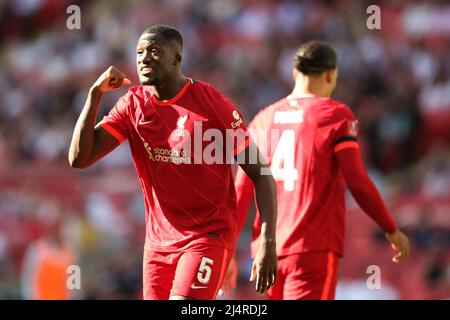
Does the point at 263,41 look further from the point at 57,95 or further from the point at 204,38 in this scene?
the point at 57,95

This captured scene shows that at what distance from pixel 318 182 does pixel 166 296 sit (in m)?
1.57

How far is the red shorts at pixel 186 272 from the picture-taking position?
524 cm

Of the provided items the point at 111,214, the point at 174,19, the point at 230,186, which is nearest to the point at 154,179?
the point at 230,186

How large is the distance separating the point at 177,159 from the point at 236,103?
30.2 feet

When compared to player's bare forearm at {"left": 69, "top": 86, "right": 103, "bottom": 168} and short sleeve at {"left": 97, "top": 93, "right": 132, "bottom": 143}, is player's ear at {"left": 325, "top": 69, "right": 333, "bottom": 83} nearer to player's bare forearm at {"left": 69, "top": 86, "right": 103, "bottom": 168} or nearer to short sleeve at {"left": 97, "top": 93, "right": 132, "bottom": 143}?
short sleeve at {"left": 97, "top": 93, "right": 132, "bottom": 143}

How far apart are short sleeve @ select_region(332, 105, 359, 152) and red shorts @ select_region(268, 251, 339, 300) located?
28.7 inches

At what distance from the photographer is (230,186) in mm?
5566

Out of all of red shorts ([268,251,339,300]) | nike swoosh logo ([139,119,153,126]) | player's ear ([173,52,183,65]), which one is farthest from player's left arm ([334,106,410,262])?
nike swoosh logo ([139,119,153,126])

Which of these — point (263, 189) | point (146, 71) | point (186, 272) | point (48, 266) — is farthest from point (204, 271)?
point (48, 266)

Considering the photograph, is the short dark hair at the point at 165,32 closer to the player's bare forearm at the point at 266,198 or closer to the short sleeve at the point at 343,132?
the player's bare forearm at the point at 266,198

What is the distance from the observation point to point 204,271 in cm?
529

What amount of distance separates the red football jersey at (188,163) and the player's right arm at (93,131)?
7.2 inches

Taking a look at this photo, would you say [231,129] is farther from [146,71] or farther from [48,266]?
[48,266]
